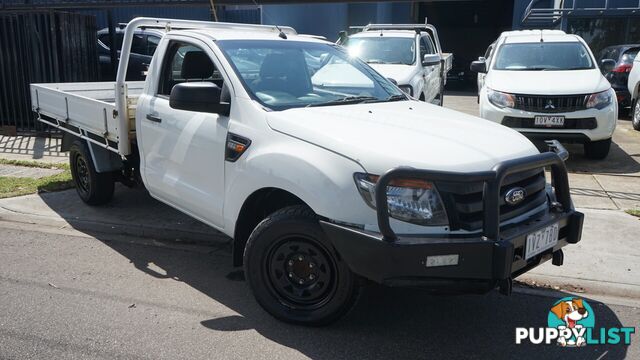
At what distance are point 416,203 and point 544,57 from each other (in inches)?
281

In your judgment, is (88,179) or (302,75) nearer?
(302,75)

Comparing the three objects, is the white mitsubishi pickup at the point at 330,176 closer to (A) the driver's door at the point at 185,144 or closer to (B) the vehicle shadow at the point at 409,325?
(A) the driver's door at the point at 185,144

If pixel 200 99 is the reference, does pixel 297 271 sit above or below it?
below

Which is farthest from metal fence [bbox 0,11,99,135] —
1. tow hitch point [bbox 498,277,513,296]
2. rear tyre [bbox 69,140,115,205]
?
tow hitch point [bbox 498,277,513,296]

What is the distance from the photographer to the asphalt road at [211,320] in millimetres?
3373

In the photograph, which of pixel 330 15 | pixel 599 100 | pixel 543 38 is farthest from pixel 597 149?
pixel 330 15

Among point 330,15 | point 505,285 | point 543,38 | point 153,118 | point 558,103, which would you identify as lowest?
point 505,285

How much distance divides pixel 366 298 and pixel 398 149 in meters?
1.34

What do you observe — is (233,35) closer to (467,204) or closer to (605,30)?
(467,204)

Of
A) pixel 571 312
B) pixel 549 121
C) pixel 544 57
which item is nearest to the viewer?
pixel 571 312

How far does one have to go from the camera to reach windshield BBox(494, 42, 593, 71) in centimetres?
890

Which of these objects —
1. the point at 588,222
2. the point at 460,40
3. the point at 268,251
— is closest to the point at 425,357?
the point at 268,251

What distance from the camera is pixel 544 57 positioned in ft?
29.9

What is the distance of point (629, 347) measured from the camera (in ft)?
11.3
